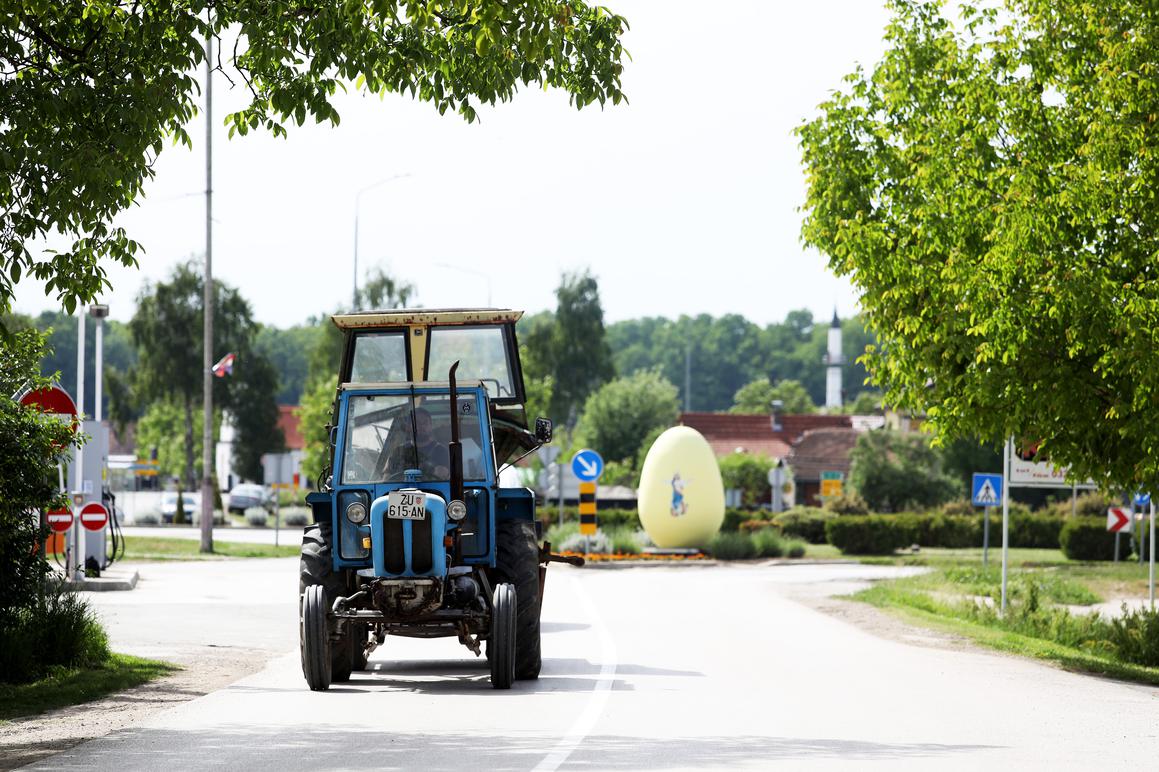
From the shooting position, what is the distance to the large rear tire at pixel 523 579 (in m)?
13.8

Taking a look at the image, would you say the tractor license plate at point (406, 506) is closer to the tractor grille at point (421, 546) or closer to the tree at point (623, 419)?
the tractor grille at point (421, 546)

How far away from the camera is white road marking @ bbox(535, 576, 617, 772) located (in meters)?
9.41

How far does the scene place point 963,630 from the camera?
2169 cm

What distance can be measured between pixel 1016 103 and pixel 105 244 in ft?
35.8

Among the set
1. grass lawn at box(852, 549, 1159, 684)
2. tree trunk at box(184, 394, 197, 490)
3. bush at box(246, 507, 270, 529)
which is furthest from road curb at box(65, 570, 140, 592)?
tree trunk at box(184, 394, 197, 490)

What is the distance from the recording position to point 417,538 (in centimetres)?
1320

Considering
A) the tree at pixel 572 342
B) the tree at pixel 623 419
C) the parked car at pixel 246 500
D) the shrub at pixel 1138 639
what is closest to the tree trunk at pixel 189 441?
the parked car at pixel 246 500

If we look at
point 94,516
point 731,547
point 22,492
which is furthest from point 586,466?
point 22,492

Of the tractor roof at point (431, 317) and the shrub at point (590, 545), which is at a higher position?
the tractor roof at point (431, 317)

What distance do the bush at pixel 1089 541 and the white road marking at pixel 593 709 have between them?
32.7 meters

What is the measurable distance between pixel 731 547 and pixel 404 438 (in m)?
31.6

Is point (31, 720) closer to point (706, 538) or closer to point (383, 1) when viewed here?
point (383, 1)

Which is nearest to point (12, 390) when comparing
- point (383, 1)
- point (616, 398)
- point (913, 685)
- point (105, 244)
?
point (105, 244)

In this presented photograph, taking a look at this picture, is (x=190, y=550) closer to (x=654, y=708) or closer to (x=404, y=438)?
(x=404, y=438)
